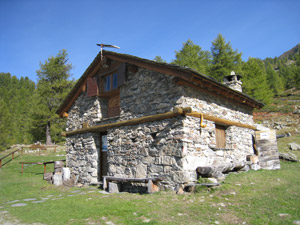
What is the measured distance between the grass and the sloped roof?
10.6ft

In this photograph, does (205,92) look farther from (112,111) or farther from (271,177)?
(112,111)

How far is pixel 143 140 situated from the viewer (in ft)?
26.6

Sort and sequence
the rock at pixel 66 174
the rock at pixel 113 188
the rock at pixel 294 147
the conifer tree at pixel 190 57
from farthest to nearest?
the conifer tree at pixel 190 57
the rock at pixel 294 147
the rock at pixel 66 174
the rock at pixel 113 188

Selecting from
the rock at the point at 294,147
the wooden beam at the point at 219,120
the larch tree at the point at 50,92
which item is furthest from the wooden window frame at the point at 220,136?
the larch tree at the point at 50,92

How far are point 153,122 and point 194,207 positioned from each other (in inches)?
133

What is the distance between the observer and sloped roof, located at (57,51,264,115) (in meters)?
7.11

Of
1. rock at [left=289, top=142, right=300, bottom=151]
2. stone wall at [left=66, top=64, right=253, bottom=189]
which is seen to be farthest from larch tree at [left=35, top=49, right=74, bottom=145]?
rock at [left=289, top=142, right=300, bottom=151]

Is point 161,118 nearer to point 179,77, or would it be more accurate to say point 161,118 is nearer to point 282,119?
point 179,77

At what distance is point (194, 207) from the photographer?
520 cm

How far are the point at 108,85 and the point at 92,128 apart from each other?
6.97ft

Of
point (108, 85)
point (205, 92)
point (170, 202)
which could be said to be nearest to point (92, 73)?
point (108, 85)

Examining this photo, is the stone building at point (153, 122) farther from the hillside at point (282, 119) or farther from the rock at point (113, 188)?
the hillside at point (282, 119)

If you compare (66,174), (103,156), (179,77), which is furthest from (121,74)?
(66,174)

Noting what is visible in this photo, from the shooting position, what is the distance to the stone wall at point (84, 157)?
10.4 m
